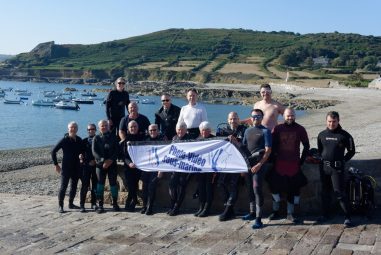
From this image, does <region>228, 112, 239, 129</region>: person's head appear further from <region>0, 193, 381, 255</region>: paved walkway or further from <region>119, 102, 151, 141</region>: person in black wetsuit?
<region>119, 102, 151, 141</region>: person in black wetsuit

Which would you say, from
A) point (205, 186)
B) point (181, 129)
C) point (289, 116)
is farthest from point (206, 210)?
point (289, 116)

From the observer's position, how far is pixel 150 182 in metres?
9.88

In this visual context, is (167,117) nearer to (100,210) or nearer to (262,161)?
(100,210)

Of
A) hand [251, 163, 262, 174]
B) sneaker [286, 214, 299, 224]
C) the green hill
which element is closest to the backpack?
sneaker [286, 214, 299, 224]

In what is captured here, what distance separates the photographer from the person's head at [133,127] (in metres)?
9.79

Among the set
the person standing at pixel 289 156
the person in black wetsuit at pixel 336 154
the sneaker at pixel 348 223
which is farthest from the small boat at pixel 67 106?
the sneaker at pixel 348 223

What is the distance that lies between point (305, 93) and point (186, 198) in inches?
3336

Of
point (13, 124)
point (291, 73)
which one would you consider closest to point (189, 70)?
point (291, 73)

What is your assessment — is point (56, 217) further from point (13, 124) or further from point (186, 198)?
point (13, 124)

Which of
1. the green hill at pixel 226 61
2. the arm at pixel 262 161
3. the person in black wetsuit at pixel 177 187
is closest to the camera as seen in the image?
the arm at pixel 262 161

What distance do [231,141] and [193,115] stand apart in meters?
1.16

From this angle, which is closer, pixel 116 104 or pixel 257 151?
pixel 257 151

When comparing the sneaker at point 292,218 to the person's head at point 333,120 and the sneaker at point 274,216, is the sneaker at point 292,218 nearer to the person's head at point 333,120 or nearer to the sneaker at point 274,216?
the sneaker at point 274,216

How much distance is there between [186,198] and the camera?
10.0 m
